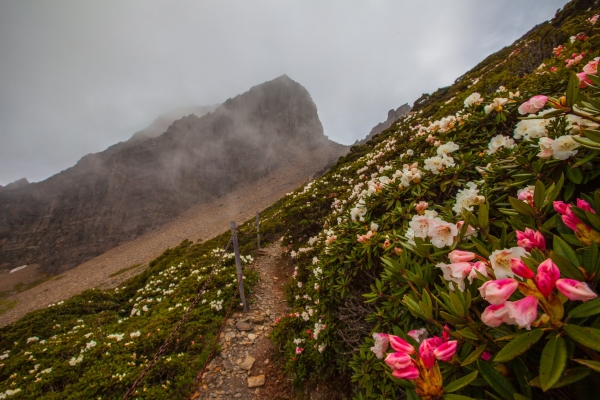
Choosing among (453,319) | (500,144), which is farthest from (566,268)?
(500,144)

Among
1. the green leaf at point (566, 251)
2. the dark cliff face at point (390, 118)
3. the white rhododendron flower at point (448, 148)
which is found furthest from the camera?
the dark cliff face at point (390, 118)

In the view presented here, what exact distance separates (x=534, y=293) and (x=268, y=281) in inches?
300

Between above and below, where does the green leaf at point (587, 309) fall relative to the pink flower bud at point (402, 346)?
above

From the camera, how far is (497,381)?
95 centimetres

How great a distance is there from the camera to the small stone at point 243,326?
5492 millimetres

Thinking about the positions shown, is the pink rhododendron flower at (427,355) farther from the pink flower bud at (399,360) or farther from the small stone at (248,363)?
the small stone at (248,363)

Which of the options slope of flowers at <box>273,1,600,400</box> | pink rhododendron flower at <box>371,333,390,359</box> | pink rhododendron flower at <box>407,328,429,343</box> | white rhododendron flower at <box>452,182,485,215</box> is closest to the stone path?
slope of flowers at <box>273,1,600,400</box>

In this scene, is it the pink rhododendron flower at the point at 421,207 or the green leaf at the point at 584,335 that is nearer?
the green leaf at the point at 584,335

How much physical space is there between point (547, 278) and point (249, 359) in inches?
202

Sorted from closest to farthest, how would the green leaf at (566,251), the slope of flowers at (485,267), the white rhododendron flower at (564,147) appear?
the slope of flowers at (485,267) < the green leaf at (566,251) < the white rhododendron flower at (564,147)

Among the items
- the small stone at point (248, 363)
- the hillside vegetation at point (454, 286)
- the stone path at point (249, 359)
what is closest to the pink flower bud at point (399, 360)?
the hillside vegetation at point (454, 286)

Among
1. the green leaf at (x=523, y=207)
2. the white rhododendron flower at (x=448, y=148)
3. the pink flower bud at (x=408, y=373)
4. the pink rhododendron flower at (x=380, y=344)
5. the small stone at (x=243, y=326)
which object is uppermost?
the white rhododendron flower at (x=448, y=148)

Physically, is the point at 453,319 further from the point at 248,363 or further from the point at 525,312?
the point at 248,363

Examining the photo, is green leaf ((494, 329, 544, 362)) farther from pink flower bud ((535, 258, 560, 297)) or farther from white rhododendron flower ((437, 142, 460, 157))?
white rhododendron flower ((437, 142, 460, 157))
